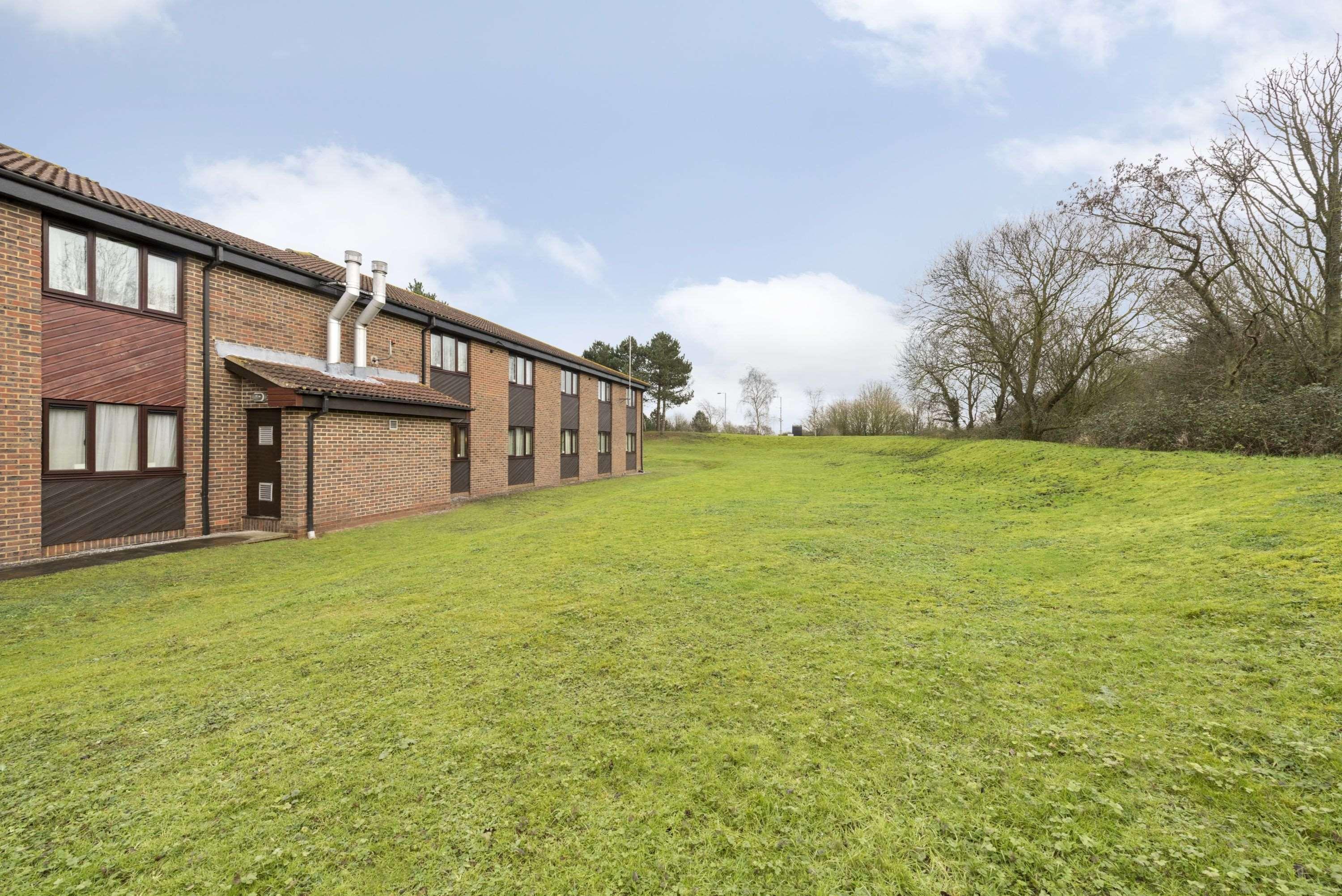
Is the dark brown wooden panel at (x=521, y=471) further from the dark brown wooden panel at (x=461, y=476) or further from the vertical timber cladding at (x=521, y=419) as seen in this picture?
the dark brown wooden panel at (x=461, y=476)

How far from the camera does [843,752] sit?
2703mm

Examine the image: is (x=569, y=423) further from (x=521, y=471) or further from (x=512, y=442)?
(x=512, y=442)

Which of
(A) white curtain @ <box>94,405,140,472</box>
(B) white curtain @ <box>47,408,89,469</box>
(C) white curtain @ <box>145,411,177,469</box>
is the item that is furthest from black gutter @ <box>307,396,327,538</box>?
(B) white curtain @ <box>47,408,89,469</box>

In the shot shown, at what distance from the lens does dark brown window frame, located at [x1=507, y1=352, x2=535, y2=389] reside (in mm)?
19984

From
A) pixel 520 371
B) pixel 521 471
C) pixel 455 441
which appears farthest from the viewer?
pixel 520 371

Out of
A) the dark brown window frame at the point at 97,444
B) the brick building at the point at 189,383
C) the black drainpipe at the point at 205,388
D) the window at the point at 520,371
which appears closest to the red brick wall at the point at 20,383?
the brick building at the point at 189,383

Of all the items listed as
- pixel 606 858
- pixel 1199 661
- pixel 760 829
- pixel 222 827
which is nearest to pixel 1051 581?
pixel 1199 661

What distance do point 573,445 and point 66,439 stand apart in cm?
1685

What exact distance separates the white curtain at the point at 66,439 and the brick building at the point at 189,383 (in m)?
0.02

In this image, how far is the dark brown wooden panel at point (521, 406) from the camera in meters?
20.0

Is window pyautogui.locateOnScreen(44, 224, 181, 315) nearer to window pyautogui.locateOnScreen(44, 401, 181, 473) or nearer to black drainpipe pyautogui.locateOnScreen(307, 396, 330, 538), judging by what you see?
window pyautogui.locateOnScreen(44, 401, 181, 473)

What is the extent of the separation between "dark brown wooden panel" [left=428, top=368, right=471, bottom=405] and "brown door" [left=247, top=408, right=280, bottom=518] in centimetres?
544

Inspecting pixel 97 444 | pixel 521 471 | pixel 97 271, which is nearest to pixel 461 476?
pixel 521 471

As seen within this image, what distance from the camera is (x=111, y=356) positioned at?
9.20 m
